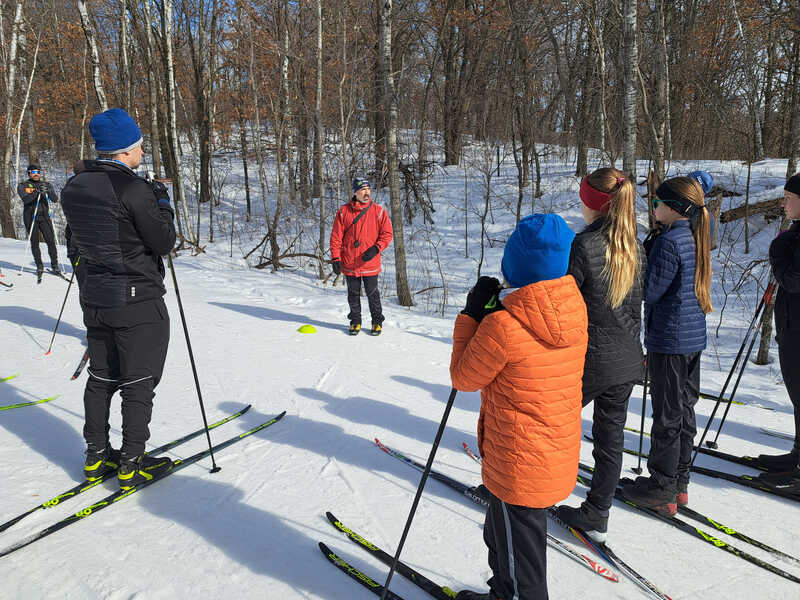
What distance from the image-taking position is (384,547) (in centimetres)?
258

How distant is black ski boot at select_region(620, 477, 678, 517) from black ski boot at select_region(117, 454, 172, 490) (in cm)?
286

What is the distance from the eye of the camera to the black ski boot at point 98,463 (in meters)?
2.98

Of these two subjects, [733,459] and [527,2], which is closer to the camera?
[733,459]

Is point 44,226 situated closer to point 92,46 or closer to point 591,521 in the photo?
point 92,46

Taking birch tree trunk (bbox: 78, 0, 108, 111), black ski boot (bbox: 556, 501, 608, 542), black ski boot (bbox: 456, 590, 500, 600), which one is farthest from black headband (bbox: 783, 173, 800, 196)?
birch tree trunk (bbox: 78, 0, 108, 111)

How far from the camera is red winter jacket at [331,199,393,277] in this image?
623cm

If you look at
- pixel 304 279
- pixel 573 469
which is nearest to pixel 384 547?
pixel 573 469

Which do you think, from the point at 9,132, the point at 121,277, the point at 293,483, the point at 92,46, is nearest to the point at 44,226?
the point at 92,46

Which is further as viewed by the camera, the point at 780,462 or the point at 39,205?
the point at 39,205

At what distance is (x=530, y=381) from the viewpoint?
73.7 inches

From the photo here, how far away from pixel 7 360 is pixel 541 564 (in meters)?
5.55

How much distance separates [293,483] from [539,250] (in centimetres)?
223

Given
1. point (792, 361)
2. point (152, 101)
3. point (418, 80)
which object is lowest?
point (792, 361)

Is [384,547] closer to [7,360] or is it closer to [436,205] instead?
[7,360]
